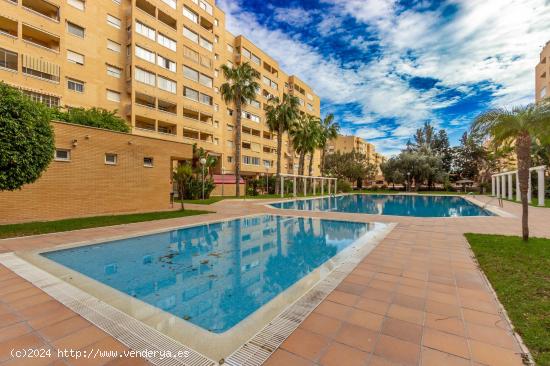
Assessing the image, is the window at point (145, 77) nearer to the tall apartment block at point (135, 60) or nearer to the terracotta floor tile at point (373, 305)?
the tall apartment block at point (135, 60)

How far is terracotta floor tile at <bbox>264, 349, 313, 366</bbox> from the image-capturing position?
2488 mm

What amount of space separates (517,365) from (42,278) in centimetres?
714

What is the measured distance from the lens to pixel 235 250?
8141 millimetres

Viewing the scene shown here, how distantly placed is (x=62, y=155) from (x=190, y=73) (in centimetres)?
2288

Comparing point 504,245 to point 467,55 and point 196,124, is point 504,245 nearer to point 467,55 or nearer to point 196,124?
point 467,55

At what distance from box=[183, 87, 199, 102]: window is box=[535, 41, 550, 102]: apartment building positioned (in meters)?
51.3

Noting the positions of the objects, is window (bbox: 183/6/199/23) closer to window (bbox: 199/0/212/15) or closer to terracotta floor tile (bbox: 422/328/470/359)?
window (bbox: 199/0/212/15)

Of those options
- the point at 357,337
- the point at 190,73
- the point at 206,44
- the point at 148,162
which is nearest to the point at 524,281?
the point at 357,337

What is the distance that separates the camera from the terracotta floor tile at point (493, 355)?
8.21 feet

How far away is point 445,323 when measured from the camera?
3275 millimetres

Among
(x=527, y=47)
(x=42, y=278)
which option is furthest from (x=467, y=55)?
(x=42, y=278)

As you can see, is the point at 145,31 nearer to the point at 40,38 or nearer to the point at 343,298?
the point at 40,38

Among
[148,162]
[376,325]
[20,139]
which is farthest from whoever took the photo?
[148,162]

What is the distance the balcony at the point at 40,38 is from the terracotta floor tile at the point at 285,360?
29060 mm
